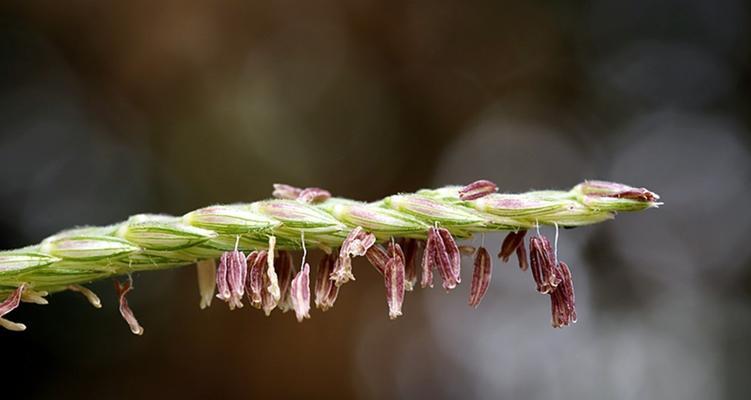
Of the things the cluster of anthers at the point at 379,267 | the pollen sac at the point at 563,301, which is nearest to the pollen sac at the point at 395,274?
the cluster of anthers at the point at 379,267

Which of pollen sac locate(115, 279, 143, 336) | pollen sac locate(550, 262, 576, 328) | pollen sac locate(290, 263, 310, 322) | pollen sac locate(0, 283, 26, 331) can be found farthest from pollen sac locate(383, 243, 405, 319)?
pollen sac locate(0, 283, 26, 331)

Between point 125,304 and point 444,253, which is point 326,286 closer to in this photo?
point 444,253

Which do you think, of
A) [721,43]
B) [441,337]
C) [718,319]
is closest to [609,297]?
[718,319]

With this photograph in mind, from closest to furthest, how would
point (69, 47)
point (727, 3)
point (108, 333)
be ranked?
1. point (108, 333)
2. point (69, 47)
3. point (727, 3)

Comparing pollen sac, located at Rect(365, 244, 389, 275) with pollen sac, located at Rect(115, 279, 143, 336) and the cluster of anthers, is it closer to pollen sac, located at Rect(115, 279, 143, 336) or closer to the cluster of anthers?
the cluster of anthers

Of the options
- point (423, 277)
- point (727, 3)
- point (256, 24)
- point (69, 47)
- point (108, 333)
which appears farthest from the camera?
point (727, 3)

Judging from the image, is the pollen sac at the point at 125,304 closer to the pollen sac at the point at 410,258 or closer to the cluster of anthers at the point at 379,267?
the cluster of anthers at the point at 379,267

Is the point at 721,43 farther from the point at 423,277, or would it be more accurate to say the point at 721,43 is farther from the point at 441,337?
the point at 423,277
